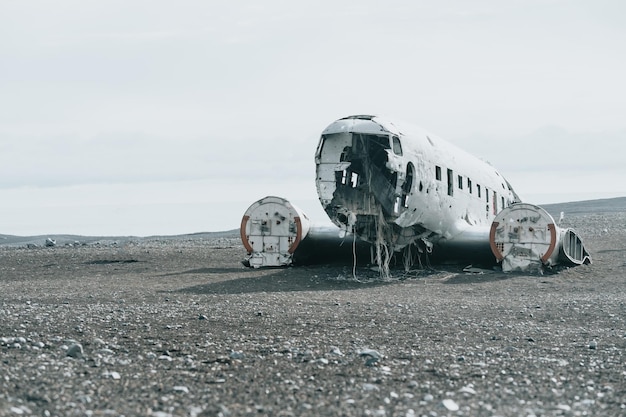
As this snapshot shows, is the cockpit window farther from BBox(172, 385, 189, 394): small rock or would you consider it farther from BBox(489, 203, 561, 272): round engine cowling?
BBox(172, 385, 189, 394): small rock

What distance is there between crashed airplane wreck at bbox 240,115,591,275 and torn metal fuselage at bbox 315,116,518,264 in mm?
22

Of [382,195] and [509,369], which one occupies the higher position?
[382,195]

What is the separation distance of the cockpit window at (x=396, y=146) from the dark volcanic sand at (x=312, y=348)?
2.91m

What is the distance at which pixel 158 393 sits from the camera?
289 inches

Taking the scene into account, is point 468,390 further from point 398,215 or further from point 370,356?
point 398,215

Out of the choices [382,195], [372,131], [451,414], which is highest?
[372,131]

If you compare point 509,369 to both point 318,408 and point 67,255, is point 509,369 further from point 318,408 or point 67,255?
point 67,255

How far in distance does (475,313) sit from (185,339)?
5346mm

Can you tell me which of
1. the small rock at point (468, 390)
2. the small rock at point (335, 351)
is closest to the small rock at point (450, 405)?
the small rock at point (468, 390)

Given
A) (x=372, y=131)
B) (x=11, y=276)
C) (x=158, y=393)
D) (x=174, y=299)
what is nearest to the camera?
(x=158, y=393)

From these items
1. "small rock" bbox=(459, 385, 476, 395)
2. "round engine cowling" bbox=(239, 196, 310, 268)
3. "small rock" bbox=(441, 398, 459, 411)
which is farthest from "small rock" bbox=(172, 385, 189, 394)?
"round engine cowling" bbox=(239, 196, 310, 268)

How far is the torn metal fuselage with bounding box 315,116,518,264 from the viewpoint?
20.2 metres

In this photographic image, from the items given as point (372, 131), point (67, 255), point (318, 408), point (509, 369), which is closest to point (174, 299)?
point (372, 131)

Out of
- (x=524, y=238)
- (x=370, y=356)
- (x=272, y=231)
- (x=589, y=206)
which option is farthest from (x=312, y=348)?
(x=589, y=206)
